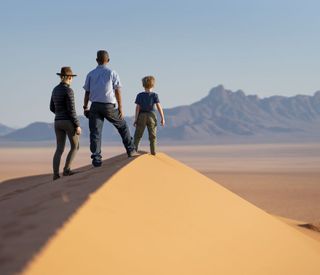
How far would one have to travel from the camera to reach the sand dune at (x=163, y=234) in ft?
10.2

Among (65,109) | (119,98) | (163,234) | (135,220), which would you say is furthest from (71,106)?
(163,234)

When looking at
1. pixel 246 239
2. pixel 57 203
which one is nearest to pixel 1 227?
pixel 57 203

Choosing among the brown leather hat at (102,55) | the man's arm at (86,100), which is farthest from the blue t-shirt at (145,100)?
the brown leather hat at (102,55)

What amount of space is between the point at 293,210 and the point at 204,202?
8.49 m

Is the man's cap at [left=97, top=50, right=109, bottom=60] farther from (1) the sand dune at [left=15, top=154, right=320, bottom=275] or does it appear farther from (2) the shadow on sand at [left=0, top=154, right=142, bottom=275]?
(2) the shadow on sand at [left=0, top=154, right=142, bottom=275]

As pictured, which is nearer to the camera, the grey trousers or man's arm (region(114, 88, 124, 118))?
the grey trousers

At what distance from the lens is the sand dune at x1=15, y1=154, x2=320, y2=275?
3.11 m

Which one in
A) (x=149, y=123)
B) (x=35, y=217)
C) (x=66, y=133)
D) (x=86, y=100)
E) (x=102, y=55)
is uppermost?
(x=102, y=55)

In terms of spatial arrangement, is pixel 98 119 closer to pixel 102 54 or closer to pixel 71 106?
pixel 71 106

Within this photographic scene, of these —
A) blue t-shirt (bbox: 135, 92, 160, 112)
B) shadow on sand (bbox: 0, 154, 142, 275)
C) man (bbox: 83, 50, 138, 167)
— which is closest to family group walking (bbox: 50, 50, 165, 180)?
man (bbox: 83, 50, 138, 167)

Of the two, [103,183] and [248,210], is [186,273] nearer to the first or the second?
[103,183]

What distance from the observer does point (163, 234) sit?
379cm

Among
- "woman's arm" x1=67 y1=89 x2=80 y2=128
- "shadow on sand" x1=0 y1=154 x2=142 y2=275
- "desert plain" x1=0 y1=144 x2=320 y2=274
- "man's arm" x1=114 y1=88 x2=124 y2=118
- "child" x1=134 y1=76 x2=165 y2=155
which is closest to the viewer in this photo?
"shadow on sand" x1=0 y1=154 x2=142 y2=275

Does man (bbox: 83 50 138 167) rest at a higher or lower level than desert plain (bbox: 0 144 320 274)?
higher
